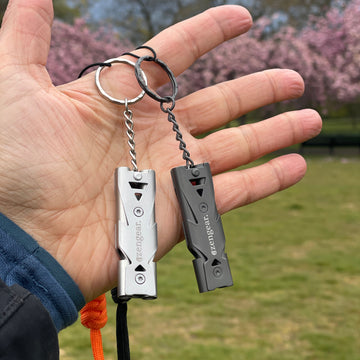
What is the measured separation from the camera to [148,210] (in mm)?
1985

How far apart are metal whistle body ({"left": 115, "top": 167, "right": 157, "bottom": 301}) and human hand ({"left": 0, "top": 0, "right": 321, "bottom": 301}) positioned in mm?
110

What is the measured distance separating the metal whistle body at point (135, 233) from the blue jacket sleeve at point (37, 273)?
0.63ft

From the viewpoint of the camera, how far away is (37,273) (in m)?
1.76

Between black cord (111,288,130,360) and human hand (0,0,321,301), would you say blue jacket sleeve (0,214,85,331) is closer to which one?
human hand (0,0,321,301)

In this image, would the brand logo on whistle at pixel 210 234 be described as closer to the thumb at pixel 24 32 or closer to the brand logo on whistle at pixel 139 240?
the brand logo on whistle at pixel 139 240

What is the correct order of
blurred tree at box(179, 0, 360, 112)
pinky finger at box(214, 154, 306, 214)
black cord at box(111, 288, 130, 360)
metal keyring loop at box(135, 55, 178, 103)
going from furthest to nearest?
blurred tree at box(179, 0, 360, 112), pinky finger at box(214, 154, 306, 214), metal keyring loop at box(135, 55, 178, 103), black cord at box(111, 288, 130, 360)

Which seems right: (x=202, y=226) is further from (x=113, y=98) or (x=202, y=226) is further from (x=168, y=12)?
(x=168, y=12)

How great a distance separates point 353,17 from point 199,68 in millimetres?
6175

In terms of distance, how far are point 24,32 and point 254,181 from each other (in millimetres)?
1175

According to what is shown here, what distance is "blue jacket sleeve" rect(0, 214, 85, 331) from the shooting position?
1736 mm

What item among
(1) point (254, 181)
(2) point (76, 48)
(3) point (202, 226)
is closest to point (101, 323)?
(3) point (202, 226)

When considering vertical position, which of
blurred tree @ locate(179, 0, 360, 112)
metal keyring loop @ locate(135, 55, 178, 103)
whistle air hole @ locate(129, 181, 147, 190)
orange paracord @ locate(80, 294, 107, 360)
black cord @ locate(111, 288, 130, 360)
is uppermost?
blurred tree @ locate(179, 0, 360, 112)

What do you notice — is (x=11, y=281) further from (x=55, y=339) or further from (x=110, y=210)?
(x=110, y=210)

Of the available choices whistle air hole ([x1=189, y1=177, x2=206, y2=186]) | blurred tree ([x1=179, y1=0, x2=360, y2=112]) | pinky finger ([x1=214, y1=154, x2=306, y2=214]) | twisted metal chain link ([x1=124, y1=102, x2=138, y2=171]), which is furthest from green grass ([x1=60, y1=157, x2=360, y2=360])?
blurred tree ([x1=179, y1=0, x2=360, y2=112])
